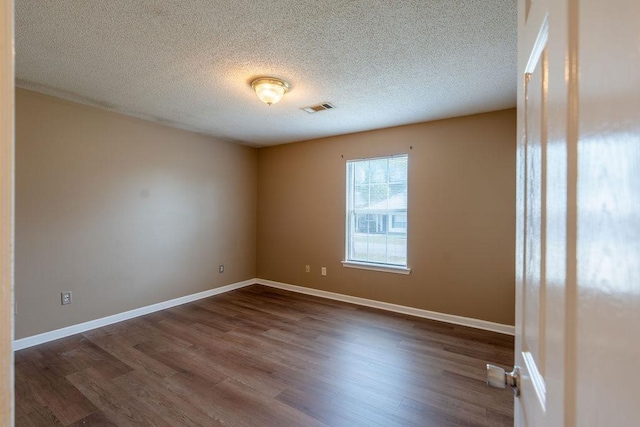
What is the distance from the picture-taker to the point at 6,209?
40 cm

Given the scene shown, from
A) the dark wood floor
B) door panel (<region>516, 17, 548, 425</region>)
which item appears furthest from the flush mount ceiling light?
the dark wood floor

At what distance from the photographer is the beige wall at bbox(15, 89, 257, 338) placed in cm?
277

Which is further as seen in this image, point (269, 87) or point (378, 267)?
point (378, 267)

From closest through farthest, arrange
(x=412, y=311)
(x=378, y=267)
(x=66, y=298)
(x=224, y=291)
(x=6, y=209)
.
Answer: (x=6, y=209) < (x=66, y=298) < (x=412, y=311) < (x=378, y=267) < (x=224, y=291)

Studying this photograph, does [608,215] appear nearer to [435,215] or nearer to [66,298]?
[435,215]

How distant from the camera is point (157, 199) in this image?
375cm

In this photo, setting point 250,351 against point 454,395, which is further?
point 250,351

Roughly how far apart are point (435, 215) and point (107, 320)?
4.03m

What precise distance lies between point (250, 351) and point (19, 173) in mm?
2701

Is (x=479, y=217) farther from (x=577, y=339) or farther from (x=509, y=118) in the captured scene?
(x=577, y=339)

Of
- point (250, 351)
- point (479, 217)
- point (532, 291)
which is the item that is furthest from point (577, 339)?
point (479, 217)

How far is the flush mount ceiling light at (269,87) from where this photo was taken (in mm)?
2439

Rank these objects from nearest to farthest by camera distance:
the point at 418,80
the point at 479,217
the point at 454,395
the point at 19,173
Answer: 1. the point at 454,395
2. the point at 418,80
3. the point at 19,173
4. the point at 479,217

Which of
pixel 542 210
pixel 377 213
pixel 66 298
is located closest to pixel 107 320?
pixel 66 298
